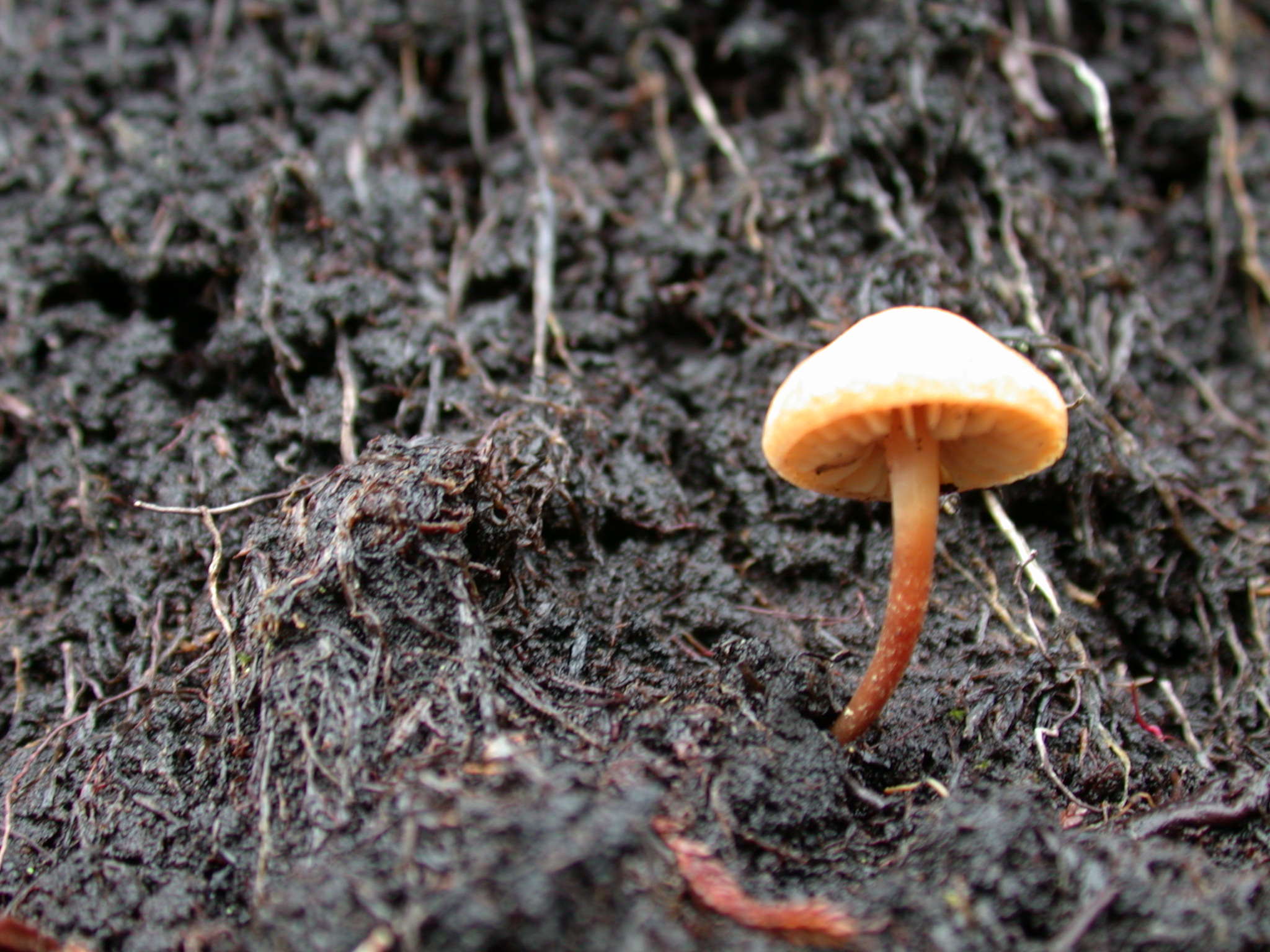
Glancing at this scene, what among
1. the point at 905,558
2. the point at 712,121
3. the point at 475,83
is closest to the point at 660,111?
the point at 712,121

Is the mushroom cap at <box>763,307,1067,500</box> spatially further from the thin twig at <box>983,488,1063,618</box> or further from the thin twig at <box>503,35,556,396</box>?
the thin twig at <box>503,35,556,396</box>

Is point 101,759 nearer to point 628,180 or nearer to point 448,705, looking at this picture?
point 448,705

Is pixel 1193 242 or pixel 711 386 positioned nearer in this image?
pixel 711 386

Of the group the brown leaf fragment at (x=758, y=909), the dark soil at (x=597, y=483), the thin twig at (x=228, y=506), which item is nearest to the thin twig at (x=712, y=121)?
the dark soil at (x=597, y=483)

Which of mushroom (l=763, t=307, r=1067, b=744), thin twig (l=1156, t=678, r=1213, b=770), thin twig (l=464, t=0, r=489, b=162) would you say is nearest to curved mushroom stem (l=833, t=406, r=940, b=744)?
mushroom (l=763, t=307, r=1067, b=744)

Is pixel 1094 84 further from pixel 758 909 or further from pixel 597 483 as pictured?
pixel 758 909

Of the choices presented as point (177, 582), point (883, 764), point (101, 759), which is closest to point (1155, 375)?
point (883, 764)

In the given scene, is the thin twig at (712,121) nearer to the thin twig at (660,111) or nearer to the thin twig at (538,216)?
the thin twig at (660,111)
